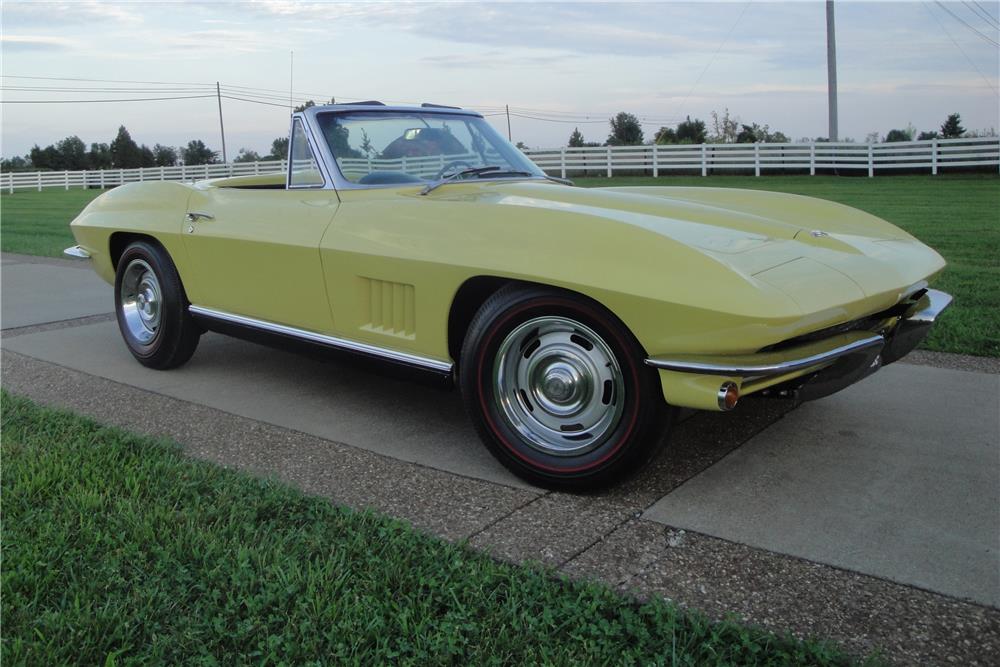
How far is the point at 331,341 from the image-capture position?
3879 mm

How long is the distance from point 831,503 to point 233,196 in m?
3.19

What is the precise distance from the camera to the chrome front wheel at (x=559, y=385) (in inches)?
121

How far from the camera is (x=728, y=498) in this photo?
314 centimetres

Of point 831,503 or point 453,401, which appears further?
point 453,401

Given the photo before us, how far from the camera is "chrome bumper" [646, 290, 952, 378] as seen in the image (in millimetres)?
2742

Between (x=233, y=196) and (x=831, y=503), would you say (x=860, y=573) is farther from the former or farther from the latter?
(x=233, y=196)

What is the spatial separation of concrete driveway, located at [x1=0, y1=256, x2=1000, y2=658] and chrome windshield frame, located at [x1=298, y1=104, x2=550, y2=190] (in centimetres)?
110

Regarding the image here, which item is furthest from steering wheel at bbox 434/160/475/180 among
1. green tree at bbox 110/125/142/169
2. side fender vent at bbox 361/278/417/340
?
green tree at bbox 110/125/142/169

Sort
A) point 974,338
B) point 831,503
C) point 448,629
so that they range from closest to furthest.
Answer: point 448,629 < point 831,503 < point 974,338

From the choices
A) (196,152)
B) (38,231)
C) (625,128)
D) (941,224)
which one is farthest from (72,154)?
(941,224)

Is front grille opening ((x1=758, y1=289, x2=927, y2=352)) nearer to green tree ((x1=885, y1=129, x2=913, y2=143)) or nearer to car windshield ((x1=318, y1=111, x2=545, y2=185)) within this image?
car windshield ((x1=318, y1=111, x2=545, y2=185))

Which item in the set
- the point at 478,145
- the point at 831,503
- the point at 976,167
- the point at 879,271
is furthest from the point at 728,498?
the point at 976,167

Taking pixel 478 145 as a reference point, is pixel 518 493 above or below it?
below

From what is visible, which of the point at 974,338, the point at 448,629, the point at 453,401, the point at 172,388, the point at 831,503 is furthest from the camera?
the point at 974,338
